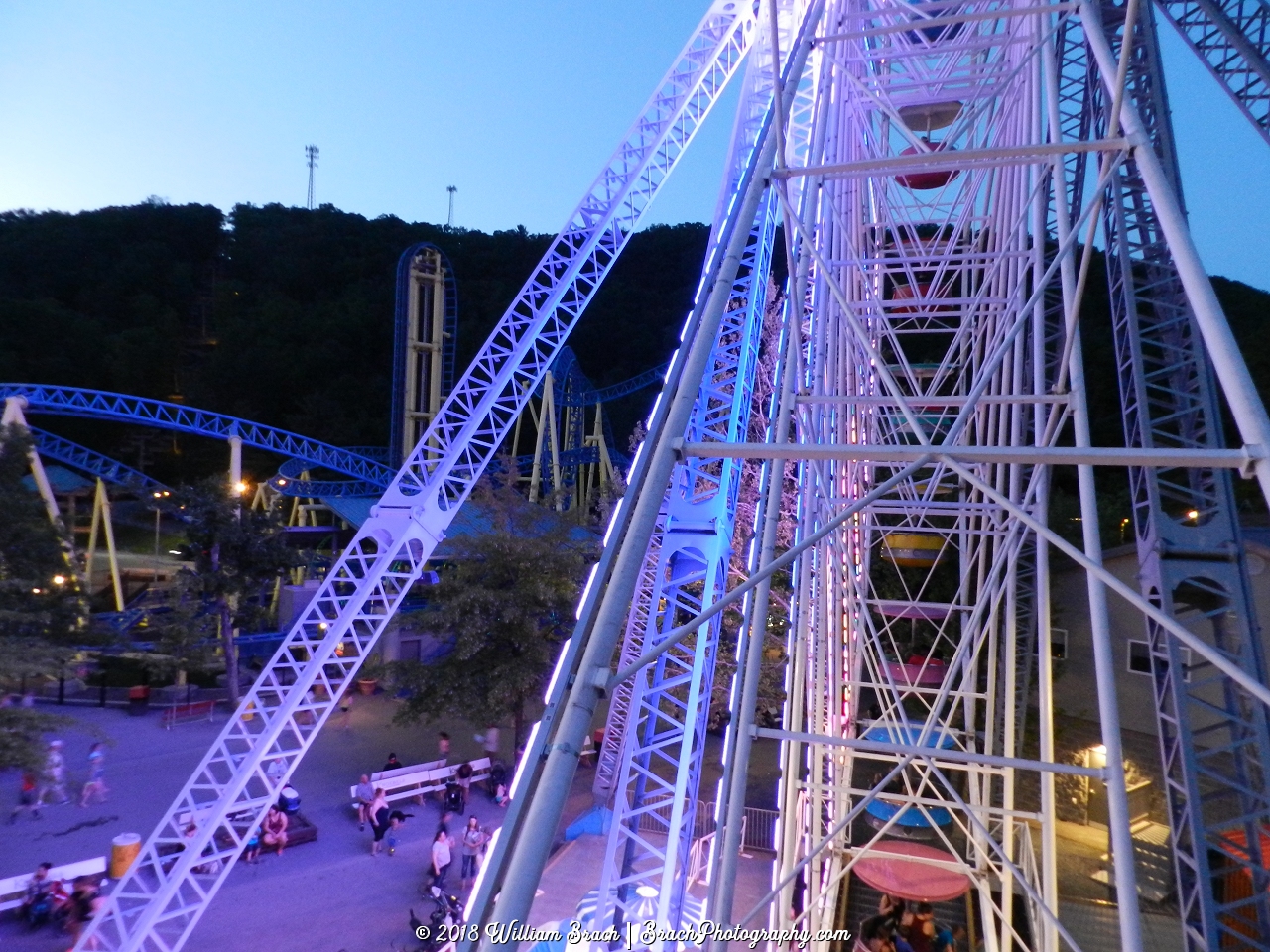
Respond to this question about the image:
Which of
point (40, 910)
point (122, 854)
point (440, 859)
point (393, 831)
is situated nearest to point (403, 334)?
point (393, 831)

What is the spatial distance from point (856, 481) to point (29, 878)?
9978 mm

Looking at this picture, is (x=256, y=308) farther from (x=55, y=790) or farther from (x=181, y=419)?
(x=55, y=790)

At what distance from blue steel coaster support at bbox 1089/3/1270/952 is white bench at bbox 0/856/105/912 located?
10989 mm

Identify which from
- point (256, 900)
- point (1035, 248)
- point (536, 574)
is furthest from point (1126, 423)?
point (256, 900)

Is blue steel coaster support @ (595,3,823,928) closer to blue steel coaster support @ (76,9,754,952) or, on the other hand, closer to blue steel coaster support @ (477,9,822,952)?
blue steel coaster support @ (76,9,754,952)

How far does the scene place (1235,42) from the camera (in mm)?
6848

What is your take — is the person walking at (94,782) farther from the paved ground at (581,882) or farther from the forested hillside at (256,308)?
the forested hillside at (256,308)

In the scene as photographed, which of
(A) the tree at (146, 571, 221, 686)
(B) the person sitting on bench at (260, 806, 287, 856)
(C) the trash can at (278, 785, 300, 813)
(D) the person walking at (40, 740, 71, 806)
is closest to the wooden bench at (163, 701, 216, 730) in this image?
(A) the tree at (146, 571, 221, 686)

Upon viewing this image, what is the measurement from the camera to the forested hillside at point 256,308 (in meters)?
34.8

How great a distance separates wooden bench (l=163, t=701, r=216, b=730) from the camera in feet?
51.2

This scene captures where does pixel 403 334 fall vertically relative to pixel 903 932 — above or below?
→ above

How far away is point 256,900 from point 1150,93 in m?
13.0

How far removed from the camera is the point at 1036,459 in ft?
7.78

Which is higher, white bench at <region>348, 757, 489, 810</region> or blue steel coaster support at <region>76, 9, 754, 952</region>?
blue steel coaster support at <region>76, 9, 754, 952</region>
